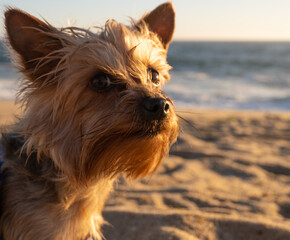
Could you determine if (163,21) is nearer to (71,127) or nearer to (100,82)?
(100,82)

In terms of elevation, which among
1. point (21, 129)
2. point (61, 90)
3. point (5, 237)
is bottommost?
point (5, 237)

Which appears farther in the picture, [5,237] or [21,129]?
[21,129]

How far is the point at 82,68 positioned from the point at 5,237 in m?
1.46

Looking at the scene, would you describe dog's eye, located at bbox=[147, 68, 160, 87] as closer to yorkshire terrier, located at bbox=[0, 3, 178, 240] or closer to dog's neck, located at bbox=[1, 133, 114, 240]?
yorkshire terrier, located at bbox=[0, 3, 178, 240]

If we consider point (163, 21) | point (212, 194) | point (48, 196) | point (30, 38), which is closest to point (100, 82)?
point (30, 38)

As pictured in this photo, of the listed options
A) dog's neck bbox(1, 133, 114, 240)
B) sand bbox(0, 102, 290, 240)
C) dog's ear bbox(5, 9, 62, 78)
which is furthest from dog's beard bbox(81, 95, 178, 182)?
dog's ear bbox(5, 9, 62, 78)

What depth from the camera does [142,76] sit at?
2.63 meters

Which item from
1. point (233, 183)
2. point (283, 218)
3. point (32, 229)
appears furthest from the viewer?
point (233, 183)

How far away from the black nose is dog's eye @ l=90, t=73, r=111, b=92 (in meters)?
0.37

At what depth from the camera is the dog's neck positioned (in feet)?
7.72

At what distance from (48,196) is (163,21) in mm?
2039

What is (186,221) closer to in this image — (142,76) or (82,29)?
(142,76)

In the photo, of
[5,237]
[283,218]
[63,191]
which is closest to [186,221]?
[283,218]

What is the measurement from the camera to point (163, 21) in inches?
125
